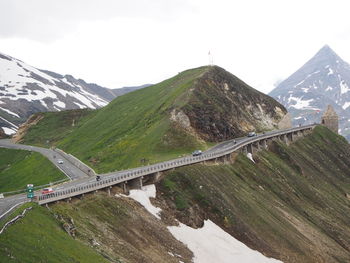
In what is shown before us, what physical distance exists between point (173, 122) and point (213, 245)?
214 feet

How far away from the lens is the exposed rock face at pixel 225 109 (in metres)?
136

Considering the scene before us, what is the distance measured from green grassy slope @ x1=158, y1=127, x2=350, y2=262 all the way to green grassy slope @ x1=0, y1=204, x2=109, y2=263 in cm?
2802

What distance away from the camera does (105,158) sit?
12588 cm

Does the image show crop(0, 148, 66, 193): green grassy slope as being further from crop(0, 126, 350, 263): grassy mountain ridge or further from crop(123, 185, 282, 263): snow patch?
crop(123, 185, 282, 263): snow patch

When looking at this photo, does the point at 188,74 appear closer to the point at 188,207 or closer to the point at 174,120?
the point at 174,120

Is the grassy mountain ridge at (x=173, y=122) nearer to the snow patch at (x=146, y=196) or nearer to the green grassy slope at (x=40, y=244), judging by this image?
the snow patch at (x=146, y=196)

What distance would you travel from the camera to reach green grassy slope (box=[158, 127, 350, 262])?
75.2 metres

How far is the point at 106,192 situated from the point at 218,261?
18473 millimetres

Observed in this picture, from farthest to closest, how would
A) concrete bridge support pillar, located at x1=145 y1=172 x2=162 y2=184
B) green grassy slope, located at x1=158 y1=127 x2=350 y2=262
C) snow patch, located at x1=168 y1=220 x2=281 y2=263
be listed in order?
1. concrete bridge support pillar, located at x1=145 y1=172 x2=162 y2=184
2. green grassy slope, located at x1=158 y1=127 x2=350 y2=262
3. snow patch, located at x1=168 y1=220 x2=281 y2=263

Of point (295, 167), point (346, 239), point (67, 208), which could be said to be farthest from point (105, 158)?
point (67, 208)

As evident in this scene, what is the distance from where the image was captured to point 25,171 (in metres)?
134

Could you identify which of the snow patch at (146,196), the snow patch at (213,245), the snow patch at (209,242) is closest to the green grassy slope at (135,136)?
the snow patch at (146,196)

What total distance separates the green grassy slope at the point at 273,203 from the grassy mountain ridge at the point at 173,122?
18385mm

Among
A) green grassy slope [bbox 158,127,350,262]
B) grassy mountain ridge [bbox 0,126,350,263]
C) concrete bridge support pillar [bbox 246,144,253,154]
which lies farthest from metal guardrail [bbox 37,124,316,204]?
concrete bridge support pillar [bbox 246,144,253,154]
